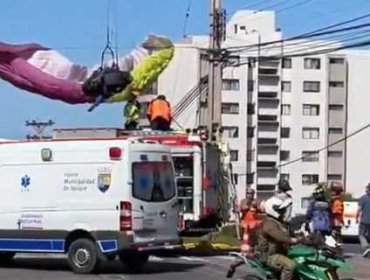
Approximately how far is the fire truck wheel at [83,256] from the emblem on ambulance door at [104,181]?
0.99 m

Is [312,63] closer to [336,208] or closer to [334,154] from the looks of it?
[334,154]

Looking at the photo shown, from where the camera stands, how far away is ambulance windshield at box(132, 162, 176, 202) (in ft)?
68.1

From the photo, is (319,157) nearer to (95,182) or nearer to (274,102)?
(274,102)

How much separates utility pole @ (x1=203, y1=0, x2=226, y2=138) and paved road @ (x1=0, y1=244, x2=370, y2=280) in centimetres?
1043

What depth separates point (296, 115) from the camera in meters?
85.9

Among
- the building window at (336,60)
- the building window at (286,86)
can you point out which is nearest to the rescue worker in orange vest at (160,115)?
the building window at (286,86)

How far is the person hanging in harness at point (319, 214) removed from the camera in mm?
22281

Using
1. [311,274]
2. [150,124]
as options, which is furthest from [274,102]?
[311,274]

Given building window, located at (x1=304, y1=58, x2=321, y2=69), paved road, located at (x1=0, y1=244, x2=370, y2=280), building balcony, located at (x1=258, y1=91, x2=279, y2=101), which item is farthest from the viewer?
building window, located at (x1=304, y1=58, x2=321, y2=69)

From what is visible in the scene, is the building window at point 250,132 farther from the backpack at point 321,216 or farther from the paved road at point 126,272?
the backpack at point 321,216

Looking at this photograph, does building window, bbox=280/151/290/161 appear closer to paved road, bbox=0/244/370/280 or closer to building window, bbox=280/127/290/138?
building window, bbox=280/127/290/138

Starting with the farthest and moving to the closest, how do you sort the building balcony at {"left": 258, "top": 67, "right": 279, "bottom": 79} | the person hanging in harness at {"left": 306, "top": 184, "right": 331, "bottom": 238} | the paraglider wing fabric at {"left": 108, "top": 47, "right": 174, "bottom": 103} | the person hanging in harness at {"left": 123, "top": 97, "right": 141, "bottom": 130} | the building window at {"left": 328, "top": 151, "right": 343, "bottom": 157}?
1. the building window at {"left": 328, "top": 151, "right": 343, "bottom": 157}
2. the building balcony at {"left": 258, "top": 67, "right": 279, "bottom": 79}
3. the paraglider wing fabric at {"left": 108, "top": 47, "right": 174, "bottom": 103}
4. the person hanging in harness at {"left": 123, "top": 97, "right": 141, "bottom": 130}
5. the person hanging in harness at {"left": 306, "top": 184, "right": 331, "bottom": 238}

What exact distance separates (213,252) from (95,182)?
6.26 meters

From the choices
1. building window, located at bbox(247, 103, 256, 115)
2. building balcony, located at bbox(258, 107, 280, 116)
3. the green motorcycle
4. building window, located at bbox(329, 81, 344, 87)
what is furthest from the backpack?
building window, located at bbox(329, 81, 344, 87)
